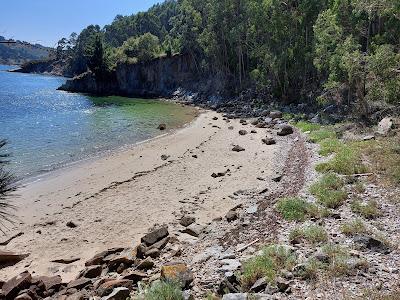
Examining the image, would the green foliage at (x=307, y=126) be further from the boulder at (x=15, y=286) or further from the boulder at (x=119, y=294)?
the boulder at (x=15, y=286)

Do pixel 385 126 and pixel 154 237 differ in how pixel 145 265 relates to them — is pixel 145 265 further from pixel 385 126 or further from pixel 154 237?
pixel 385 126

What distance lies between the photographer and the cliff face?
301ft

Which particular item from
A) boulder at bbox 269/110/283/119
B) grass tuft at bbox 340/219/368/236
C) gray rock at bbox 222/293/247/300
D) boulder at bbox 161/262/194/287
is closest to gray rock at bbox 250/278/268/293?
gray rock at bbox 222/293/247/300

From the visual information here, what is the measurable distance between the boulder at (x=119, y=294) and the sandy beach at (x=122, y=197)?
3774 millimetres

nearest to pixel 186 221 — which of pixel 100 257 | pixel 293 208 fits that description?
pixel 100 257

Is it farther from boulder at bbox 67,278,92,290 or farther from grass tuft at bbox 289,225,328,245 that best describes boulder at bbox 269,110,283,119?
boulder at bbox 67,278,92,290

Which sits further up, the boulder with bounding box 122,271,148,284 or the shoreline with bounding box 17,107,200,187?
the boulder with bounding box 122,271,148,284

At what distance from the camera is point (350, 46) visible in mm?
27281

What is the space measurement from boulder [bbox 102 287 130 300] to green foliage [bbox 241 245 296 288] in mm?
2817

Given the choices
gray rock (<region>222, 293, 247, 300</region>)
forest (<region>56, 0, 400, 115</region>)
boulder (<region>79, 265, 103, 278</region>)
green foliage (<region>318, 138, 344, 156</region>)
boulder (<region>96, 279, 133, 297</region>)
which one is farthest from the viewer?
green foliage (<region>318, 138, 344, 156</region>)

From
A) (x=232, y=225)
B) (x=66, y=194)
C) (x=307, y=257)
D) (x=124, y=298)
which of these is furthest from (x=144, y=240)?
(x=66, y=194)

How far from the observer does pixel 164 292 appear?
7957mm

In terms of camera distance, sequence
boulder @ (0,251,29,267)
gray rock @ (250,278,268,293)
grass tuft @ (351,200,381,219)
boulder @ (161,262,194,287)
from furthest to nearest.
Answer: boulder @ (0,251,29,267) < grass tuft @ (351,200,381,219) < boulder @ (161,262,194,287) < gray rock @ (250,278,268,293)

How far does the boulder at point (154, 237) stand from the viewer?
12.9 meters
